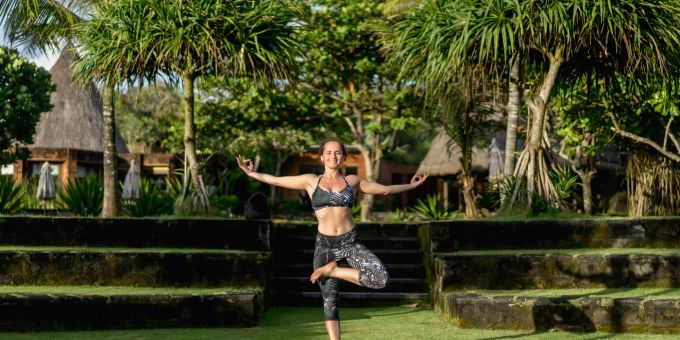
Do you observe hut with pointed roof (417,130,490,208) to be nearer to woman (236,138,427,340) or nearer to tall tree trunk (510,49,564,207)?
tall tree trunk (510,49,564,207)

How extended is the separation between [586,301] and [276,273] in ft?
14.3

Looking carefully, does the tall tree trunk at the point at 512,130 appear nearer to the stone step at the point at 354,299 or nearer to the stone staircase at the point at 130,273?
the stone step at the point at 354,299

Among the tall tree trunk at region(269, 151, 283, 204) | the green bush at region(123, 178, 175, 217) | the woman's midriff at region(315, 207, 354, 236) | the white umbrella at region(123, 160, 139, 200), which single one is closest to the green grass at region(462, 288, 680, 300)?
the woman's midriff at region(315, 207, 354, 236)

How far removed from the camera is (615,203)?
23.1m

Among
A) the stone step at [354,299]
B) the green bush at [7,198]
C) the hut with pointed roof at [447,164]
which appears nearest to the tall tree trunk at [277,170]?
the hut with pointed roof at [447,164]

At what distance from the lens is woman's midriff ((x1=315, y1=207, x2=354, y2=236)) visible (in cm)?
639

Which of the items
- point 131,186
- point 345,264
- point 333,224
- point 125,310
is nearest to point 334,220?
point 333,224

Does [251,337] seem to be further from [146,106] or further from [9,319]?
[146,106]

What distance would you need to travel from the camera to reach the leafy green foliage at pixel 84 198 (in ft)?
48.8

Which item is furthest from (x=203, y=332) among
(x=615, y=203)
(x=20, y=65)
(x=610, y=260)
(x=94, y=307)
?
(x=615, y=203)

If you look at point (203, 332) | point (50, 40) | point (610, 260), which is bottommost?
point (203, 332)

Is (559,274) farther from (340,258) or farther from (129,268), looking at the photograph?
(129,268)

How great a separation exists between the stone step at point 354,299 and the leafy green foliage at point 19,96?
33.7 ft

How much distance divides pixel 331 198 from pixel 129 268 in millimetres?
3643
